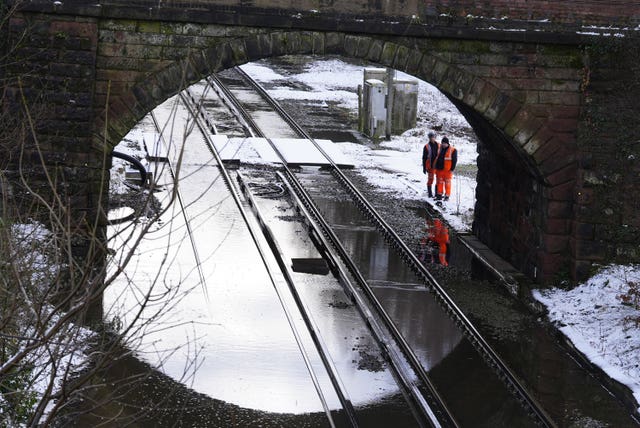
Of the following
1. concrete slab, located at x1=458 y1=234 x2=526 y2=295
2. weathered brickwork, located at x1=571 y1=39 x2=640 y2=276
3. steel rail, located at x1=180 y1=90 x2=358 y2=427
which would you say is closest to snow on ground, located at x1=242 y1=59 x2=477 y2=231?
concrete slab, located at x1=458 y1=234 x2=526 y2=295

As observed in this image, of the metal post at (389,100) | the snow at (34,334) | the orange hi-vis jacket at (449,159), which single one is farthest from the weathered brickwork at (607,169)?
A: the metal post at (389,100)

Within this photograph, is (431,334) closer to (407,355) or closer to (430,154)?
(407,355)

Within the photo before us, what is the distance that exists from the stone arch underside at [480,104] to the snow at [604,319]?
0.76 m

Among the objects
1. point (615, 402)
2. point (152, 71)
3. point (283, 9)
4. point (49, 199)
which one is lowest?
point (615, 402)

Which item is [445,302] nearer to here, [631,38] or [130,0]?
[631,38]

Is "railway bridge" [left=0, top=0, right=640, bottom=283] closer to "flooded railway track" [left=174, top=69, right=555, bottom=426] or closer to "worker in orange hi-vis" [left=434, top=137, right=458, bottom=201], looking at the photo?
"flooded railway track" [left=174, top=69, right=555, bottom=426]

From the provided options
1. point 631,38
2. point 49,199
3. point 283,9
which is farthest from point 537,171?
point 49,199

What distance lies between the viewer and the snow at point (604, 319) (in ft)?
40.8

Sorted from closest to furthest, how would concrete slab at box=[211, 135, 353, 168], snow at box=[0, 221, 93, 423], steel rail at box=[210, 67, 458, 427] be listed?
snow at box=[0, 221, 93, 423], steel rail at box=[210, 67, 458, 427], concrete slab at box=[211, 135, 353, 168]

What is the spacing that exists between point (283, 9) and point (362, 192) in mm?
7511

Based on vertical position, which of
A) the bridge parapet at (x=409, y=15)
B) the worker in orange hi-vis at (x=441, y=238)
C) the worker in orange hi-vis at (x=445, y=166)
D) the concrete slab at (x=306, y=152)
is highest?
the bridge parapet at (x=409, y=15)

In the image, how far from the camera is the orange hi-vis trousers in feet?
68.7

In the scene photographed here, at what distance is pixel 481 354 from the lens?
42.1 ft

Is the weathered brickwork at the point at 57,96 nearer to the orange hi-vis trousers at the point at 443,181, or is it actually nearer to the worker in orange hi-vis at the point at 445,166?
the worker in orange hi-vis at the point at 445,166
